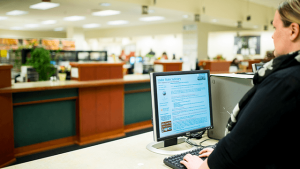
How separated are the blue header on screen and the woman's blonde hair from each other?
68 centimetres

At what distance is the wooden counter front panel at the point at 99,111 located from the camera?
3777 mm

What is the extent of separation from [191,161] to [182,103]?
1.22ft

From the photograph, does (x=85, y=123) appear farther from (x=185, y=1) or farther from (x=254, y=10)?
(x=254, y=10)

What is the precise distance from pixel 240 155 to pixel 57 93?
3183 mm

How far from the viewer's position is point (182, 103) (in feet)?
4.71

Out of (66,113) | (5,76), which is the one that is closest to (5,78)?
(5,76)

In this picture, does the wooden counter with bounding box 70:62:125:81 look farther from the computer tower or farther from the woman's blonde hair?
the woman's blonde hair

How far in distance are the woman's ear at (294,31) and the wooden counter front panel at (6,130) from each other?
303 cm

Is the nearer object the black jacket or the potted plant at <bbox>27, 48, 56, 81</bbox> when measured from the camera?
the black jacket

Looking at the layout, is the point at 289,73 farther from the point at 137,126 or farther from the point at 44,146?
the point at 137,126

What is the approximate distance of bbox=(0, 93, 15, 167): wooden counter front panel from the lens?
2.93 meters

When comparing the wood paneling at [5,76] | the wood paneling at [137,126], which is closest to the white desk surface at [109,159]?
the wood paneling at [5,76]

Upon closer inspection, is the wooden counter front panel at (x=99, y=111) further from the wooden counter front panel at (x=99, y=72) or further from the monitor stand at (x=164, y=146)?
the monitor stand at (x=164, y=146)

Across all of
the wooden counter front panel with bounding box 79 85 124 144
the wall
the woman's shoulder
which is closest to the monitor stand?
the woman's shoulder
